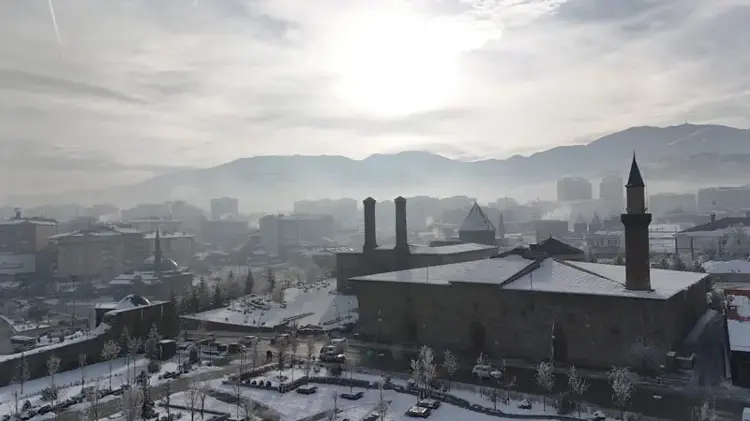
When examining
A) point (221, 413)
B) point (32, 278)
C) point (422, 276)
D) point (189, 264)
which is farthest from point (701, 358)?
point (189, 264)

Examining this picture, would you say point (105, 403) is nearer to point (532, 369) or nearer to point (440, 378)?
point (440, 378)

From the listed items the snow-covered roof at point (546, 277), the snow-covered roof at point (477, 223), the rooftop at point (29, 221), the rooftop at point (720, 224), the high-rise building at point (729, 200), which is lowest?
the snow-covered roof at point (546, 277)

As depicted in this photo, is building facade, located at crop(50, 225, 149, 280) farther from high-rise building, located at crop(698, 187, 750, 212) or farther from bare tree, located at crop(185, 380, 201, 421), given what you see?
high-rise building, located at crop(698, 187, 750, 212)

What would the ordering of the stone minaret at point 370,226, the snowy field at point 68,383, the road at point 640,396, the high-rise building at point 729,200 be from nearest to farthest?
the road at point 640,396, the snowy field at point 68,383, the stone minaret at point 370,226, the high-rise building at point 729,200

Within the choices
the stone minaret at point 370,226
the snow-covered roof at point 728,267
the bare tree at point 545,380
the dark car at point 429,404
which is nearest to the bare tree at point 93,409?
the dark car at point 429,404

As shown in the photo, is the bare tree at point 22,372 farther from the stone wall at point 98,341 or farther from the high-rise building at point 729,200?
the high-rise building at point 729,200

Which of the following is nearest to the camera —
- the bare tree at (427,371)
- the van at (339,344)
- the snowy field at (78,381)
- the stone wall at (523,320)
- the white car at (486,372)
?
the bare tree at (427,371)

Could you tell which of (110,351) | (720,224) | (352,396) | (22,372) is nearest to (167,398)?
(352,396)
